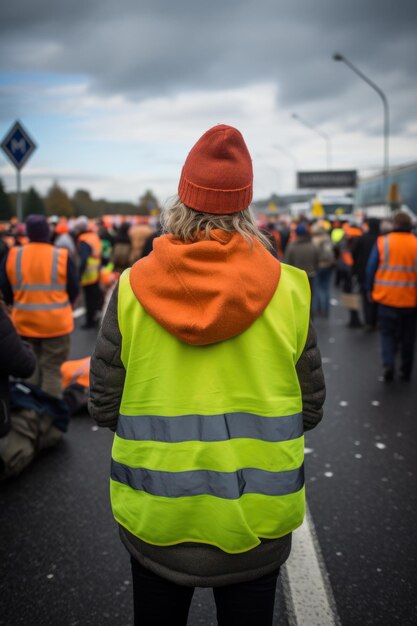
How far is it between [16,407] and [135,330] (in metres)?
3.33

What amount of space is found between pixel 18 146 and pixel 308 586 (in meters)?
12.8

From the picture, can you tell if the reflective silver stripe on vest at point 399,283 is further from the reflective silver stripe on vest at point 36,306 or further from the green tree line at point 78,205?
the green tree line at point 78,205

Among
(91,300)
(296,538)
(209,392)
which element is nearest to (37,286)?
(296,538)

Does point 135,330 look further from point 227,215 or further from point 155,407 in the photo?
point 227,215

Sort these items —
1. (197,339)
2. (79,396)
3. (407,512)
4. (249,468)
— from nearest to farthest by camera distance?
(197,339) → (249,468) → (407,512) → (79,396)

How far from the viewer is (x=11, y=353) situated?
389cm

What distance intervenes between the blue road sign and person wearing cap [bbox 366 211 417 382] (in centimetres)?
928

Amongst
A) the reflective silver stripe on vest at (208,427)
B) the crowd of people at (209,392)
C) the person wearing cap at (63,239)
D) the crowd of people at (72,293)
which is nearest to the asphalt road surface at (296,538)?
the crowd of people at (72,293)

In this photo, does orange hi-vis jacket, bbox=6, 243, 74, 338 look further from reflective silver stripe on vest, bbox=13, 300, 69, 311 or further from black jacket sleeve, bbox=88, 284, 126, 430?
black jacket sleeve, bbox=88, 284, 126, 430

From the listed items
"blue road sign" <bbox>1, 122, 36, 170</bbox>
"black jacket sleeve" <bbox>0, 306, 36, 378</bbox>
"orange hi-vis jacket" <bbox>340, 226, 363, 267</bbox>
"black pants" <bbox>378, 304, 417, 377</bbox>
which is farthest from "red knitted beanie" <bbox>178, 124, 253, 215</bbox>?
"blue road sign" <bbox>1, 122, 36, 170</bbox>

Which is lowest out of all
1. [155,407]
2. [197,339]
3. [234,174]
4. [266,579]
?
[266,579]

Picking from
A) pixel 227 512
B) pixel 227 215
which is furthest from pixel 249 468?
pixel 227 215

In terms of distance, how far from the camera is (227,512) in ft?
5.84

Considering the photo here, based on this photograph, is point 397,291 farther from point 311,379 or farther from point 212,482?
point 212,482
